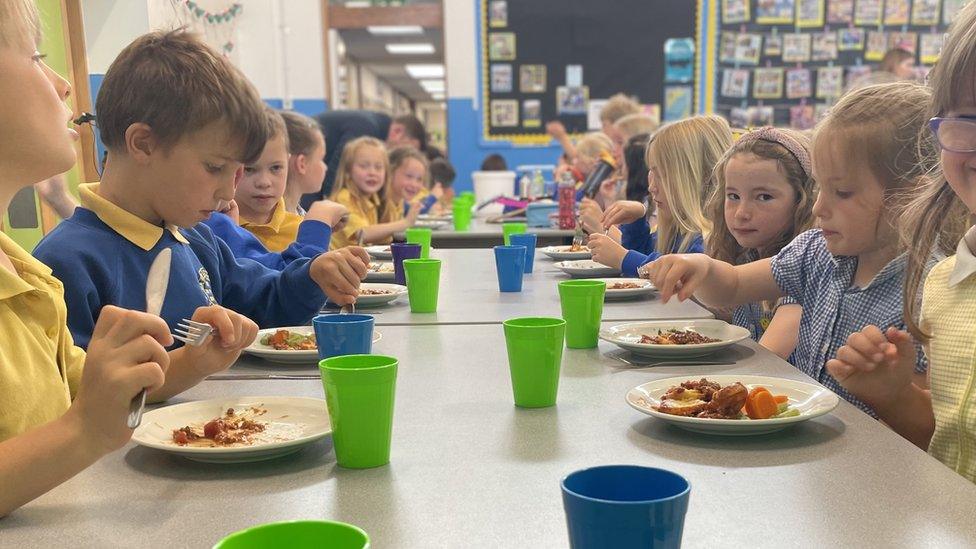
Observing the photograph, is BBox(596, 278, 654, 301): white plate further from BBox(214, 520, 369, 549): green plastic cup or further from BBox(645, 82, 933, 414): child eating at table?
BBox(214, 520, 369, 549): green plastic cup

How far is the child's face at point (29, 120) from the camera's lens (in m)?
0.98

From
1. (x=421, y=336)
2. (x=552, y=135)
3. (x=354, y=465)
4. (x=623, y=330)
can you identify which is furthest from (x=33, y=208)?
(x=552, y=135)

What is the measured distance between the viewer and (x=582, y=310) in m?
1.49

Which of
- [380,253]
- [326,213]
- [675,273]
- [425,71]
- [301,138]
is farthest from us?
[425,71]

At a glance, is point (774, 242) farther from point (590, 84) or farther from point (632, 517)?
point (590, 84)

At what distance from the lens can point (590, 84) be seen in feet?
25.9

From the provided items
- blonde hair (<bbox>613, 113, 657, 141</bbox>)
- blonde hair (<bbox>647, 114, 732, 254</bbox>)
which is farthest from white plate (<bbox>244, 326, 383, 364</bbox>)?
blonde hair (<bbox>613, 113, 657, 141</bbox>)

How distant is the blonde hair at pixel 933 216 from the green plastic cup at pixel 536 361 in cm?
63

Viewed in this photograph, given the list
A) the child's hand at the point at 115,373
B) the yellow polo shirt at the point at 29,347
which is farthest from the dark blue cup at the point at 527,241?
the child's hand at the point at 115,373

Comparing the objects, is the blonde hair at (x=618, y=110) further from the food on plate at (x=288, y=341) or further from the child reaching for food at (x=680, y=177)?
the food on plate at (x=288, y=341)

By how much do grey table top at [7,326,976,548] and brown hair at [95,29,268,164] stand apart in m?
0.69

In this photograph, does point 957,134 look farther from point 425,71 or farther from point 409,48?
point 425,71

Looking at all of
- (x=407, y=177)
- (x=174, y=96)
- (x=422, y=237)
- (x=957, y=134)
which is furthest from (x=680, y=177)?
(x=407, y=177)

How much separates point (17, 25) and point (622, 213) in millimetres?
2102
